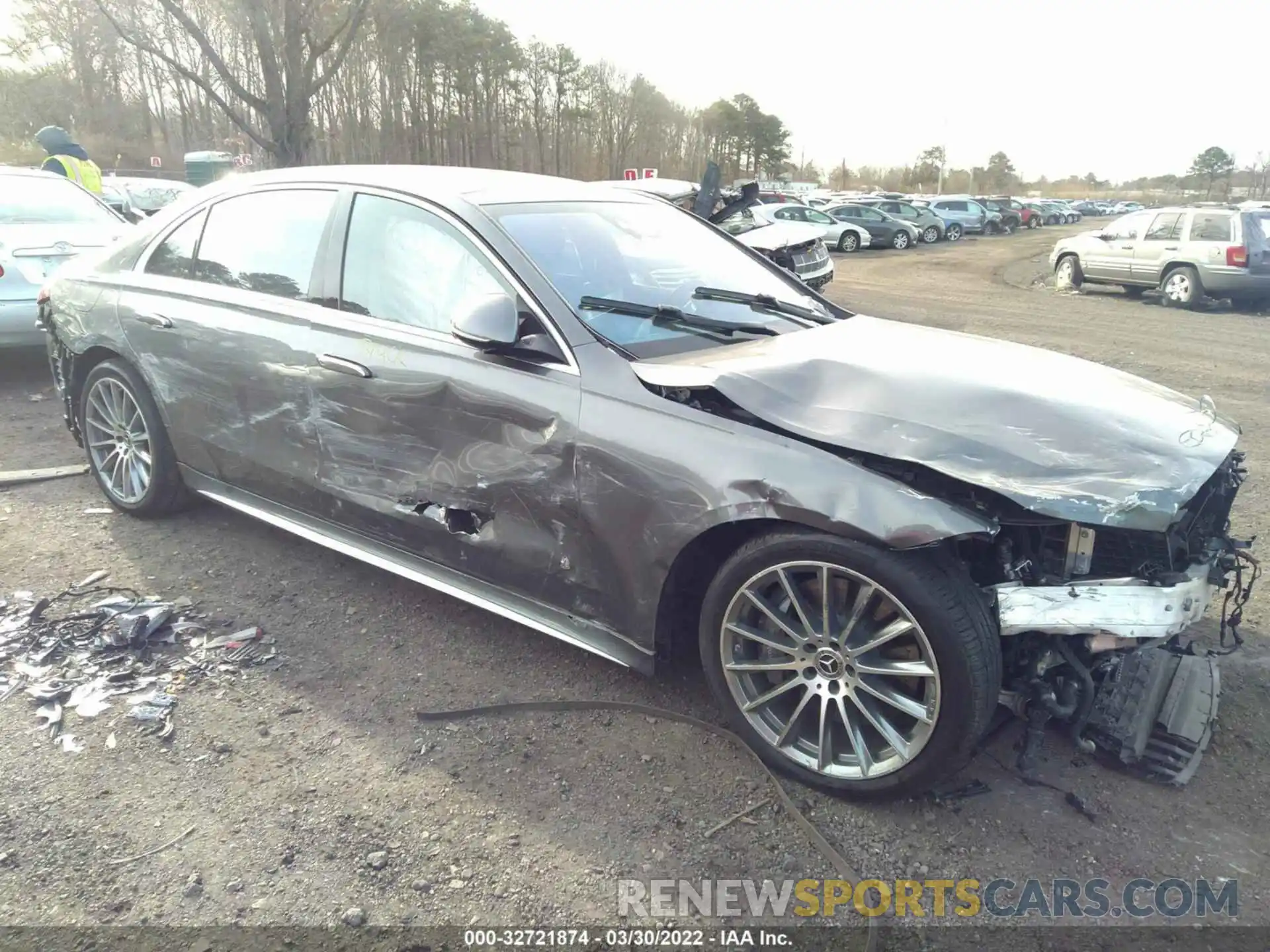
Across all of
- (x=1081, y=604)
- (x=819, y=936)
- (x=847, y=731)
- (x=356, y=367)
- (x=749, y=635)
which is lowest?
(x=819, y=936)

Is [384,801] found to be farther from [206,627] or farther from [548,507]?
[206,627]

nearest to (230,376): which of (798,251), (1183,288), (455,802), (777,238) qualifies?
(455,802)

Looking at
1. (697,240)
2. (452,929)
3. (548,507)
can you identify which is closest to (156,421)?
(548,507)

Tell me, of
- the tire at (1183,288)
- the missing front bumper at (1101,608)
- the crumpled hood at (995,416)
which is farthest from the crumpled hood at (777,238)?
the missing front bumper at (1101,608)

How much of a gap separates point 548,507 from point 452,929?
4.17ft

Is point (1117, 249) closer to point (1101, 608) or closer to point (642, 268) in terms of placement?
point (642, 268)

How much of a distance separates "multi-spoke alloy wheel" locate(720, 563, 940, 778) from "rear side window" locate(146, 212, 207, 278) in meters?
3.16

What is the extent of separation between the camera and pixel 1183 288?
47.0ft

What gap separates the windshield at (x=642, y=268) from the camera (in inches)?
120

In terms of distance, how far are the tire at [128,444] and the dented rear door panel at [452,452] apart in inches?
52.2

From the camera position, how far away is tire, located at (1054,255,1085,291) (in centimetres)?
1659

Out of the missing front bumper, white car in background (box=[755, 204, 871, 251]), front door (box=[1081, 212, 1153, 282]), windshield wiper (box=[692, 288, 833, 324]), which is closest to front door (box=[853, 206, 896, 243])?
white car in background (box=[755, 204, 871, 251])

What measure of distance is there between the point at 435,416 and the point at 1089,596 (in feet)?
7.05

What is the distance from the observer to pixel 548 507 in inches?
114
